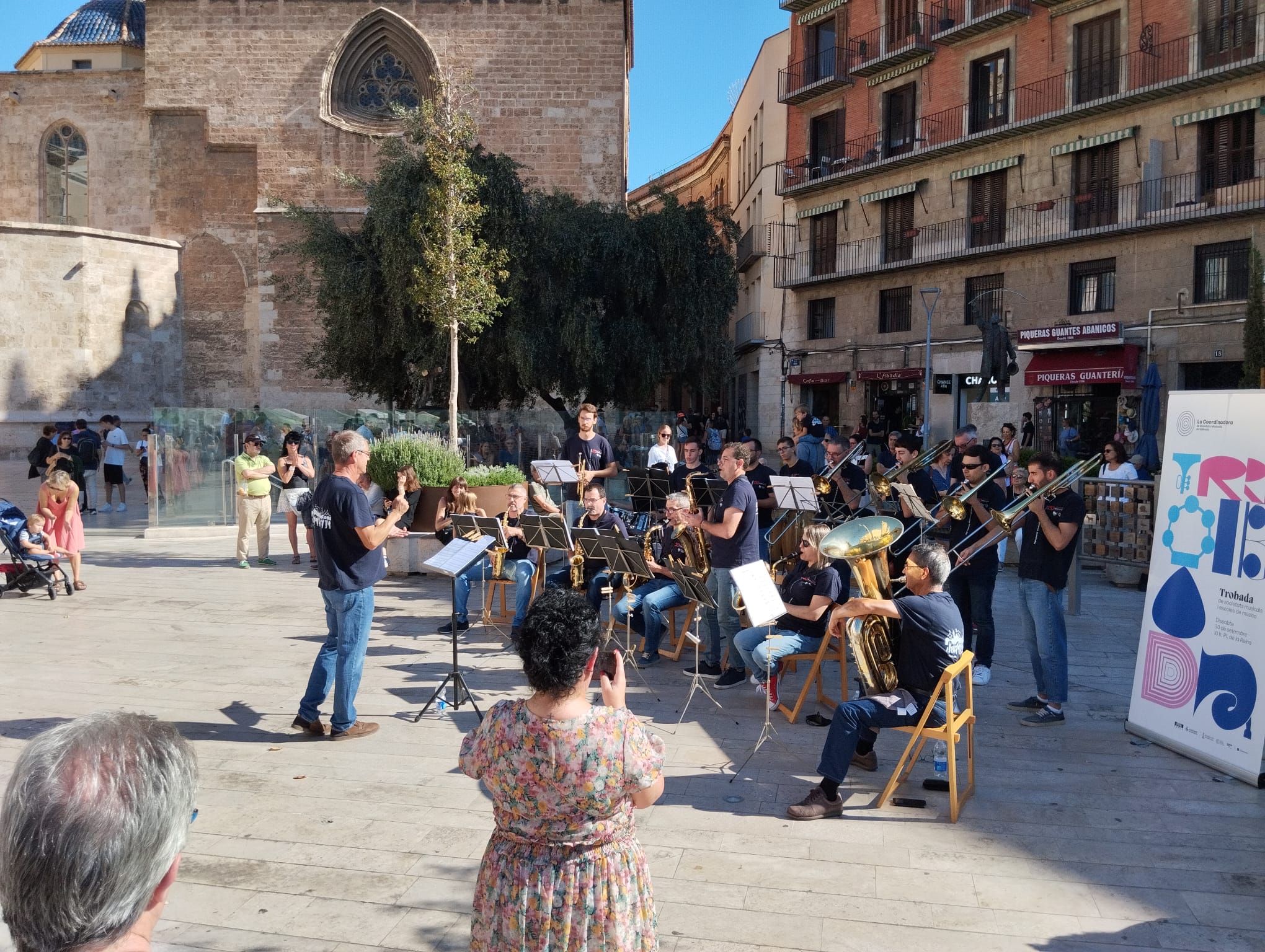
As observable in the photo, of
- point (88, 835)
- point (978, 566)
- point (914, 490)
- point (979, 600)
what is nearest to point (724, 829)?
point (979, 600)

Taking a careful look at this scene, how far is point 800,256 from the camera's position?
32125 mm

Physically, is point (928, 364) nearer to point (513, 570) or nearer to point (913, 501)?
point (913, 501)

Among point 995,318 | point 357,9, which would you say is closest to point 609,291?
point 995,318

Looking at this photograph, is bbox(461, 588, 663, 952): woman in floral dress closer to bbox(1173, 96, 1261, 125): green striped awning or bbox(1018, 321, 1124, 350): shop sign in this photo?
bbox(1018, 321, 1124, 350): shop sign

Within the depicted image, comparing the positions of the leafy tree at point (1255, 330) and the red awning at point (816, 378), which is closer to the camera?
the leafy tree at point (1255, 330)

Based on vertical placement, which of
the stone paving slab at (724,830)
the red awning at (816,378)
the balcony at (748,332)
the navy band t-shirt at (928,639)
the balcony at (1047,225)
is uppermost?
the balcony at (1047,225)

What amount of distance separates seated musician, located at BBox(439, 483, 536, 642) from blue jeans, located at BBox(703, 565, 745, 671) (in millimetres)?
1746

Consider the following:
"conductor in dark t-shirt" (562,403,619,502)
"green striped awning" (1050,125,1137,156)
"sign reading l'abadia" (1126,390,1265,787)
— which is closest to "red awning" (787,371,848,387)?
"green striped awning" (1050,125,1137,156)

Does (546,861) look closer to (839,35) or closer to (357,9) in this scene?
(357,9)

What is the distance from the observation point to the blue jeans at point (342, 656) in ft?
19.3

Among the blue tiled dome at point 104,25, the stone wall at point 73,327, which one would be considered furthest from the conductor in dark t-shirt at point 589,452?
the blue tiled dome at point 104,25

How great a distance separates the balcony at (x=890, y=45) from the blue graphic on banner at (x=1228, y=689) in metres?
25.7

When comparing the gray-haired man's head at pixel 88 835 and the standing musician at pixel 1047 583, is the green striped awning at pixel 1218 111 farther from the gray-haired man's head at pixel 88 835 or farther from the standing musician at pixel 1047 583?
the gray-haired man's head at pixel 88 835

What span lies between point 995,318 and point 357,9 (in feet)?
61.0
